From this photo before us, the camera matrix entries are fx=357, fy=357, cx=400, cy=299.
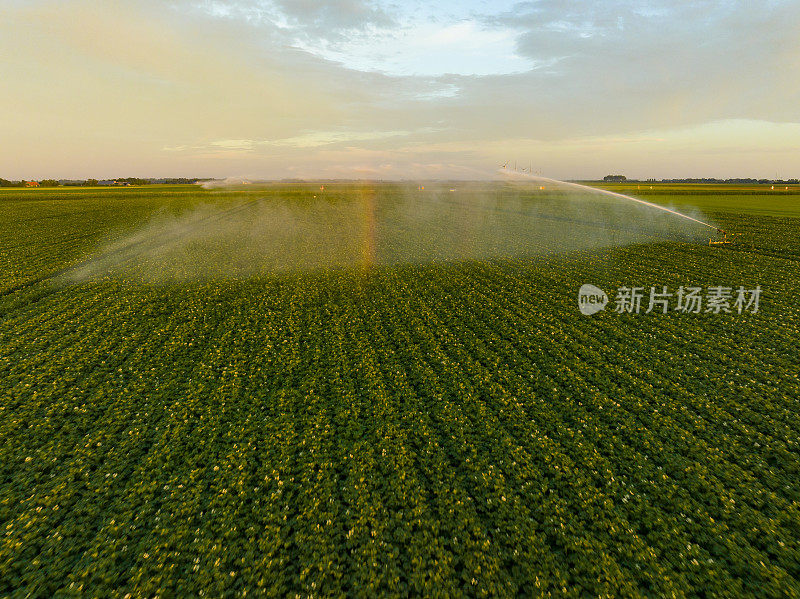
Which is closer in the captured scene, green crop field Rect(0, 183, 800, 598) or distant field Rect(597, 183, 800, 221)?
green crop field Rect(0, 183, 800, 598)

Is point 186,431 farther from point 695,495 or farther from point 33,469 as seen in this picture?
point 695,495

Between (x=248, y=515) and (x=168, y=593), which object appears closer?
(x=168, y=593)

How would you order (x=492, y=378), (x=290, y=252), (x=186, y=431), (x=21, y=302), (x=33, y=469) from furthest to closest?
1. (x=290, y=252)
2. (x=21, y=302)
3. (x=492, y=378)
4. (x=186, y=431)
5. (x=33, y=469)

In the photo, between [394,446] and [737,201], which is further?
[737,201]

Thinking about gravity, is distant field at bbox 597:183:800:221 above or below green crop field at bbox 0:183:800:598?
above

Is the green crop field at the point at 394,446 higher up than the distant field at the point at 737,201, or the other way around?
the distant field at the point at 737,201

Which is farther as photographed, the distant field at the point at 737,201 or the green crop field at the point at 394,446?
the distant field at the point at 737,201

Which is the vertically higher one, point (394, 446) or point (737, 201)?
point (737, 201)

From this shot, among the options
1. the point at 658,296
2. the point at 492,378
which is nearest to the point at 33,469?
the point at 492,378
